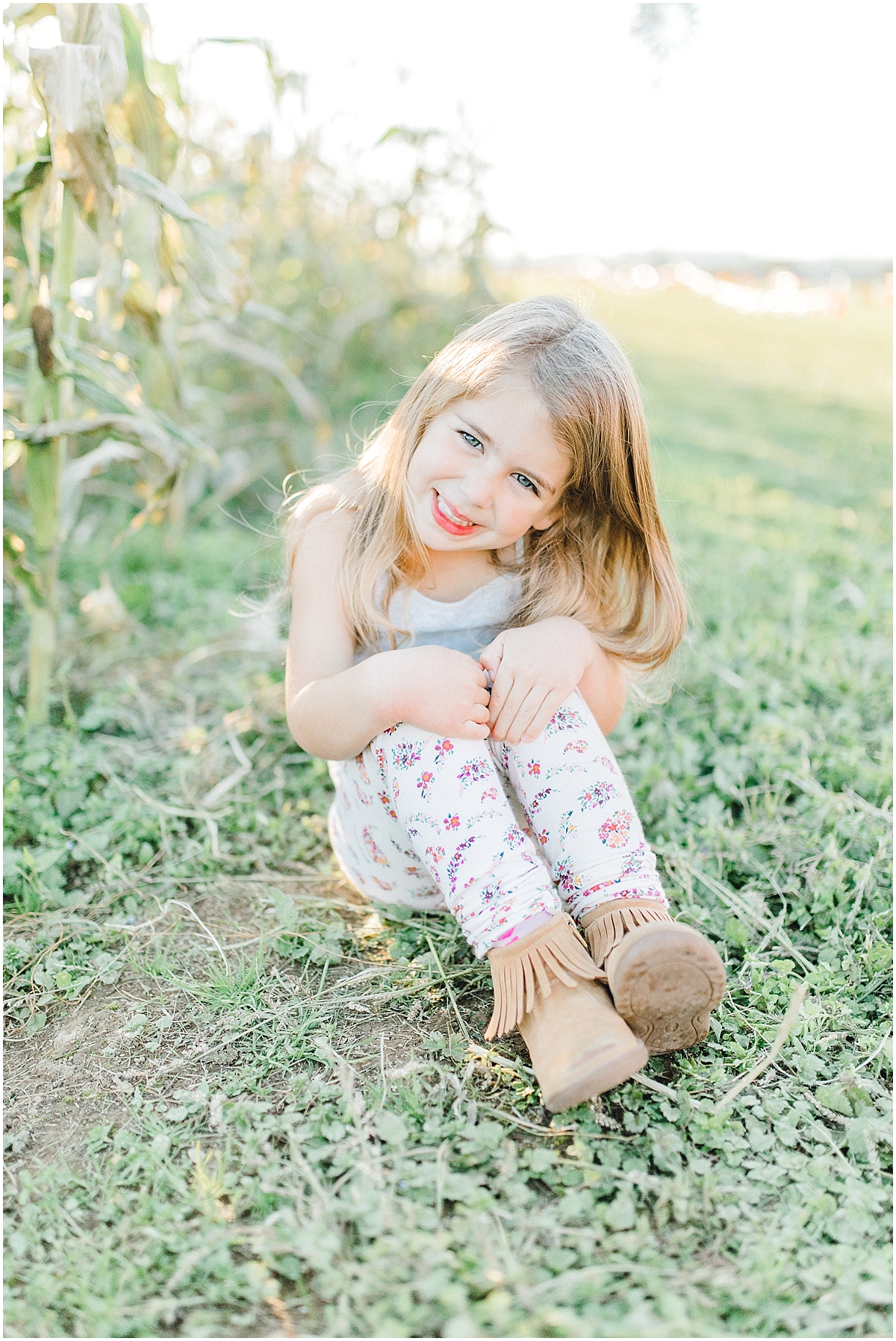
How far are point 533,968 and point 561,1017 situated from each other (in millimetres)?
77

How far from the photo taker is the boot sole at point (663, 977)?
1241 mm

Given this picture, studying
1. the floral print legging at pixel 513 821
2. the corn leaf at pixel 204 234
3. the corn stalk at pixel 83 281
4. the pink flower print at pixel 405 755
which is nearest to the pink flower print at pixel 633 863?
the floral print legging at pixel 513 821

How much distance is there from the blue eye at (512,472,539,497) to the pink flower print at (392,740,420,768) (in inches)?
17.2

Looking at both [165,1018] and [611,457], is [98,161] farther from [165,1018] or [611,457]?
[165,1018]

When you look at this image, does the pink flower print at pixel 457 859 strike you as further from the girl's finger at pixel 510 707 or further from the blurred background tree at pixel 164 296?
the blurred background tree at pixel 164 296

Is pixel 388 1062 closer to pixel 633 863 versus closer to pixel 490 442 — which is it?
pixel 633 863

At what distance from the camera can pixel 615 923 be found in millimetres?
1366

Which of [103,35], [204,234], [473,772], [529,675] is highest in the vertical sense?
[103,35]

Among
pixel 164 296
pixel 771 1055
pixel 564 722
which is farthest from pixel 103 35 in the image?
pixel 771 1055

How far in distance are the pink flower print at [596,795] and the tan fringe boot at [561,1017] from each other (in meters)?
0.16

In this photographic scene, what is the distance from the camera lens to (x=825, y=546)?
3.46m

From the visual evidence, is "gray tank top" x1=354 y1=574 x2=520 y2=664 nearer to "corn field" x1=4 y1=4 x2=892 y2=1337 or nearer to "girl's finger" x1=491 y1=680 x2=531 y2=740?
"girl's finger" x1=491 y1=680 x2=531 y2=740

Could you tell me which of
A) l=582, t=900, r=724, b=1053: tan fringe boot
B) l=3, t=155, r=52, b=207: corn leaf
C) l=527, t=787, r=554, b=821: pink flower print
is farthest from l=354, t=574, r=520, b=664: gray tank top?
l=3, t=155, r=52, b=207: corn leaf

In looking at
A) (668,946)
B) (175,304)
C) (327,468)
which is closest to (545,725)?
(668,946)
